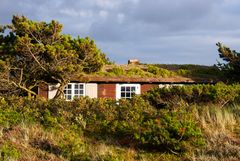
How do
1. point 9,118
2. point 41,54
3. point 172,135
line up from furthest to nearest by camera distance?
point 41,54 → point 9,118 → point 172,135

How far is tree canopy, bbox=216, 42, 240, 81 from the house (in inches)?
52.0

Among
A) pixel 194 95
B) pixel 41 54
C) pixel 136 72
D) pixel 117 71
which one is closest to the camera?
pixel 194 95

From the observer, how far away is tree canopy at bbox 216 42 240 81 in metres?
25.7

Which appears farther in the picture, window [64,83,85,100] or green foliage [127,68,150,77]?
green foliage [127,68,150,77]

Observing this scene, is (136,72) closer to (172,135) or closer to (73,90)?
(73,90)

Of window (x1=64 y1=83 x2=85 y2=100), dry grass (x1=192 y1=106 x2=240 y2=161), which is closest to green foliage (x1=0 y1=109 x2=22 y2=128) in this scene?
dry grass (x1=192 y1=106 x2=240 y2=161)

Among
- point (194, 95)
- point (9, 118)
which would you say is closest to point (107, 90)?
point (194, 95)

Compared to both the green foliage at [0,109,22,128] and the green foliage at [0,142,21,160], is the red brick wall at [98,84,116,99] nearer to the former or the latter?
the green foliage at [0,109,22,128]

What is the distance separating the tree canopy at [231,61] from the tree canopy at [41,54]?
7714 mm

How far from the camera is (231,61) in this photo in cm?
2603

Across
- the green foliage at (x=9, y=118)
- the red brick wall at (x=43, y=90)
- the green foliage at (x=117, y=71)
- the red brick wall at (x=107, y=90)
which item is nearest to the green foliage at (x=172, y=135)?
the green foliage at (x=9, y=118)

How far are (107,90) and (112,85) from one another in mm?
426

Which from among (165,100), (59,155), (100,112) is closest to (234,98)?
(165,100)

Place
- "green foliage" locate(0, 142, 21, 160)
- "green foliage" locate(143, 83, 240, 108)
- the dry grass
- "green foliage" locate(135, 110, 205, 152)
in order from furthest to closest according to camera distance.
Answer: "green foliage" locate(143, 83, 240, 108)
"green foliage" locate(135, 110, 205, 152)
the dry grass
"green foliage" locate(0, 142, 21, 160)
